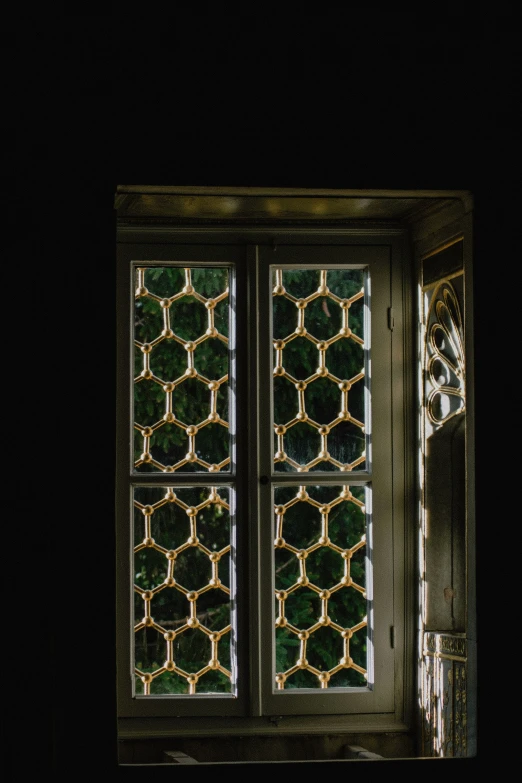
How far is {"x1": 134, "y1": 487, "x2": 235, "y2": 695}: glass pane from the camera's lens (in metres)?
3.86

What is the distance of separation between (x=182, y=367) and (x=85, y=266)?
935mm

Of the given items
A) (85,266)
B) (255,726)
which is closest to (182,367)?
(85,266)

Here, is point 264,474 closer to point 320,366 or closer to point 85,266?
point 320,366

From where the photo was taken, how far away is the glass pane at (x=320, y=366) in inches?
156

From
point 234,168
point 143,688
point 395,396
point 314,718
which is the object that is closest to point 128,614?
point 143,688

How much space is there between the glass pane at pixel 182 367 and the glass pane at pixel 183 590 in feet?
0.46

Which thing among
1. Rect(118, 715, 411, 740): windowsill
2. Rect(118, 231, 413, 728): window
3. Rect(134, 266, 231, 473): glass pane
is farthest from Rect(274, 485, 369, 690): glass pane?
Rect(134, 266, 231, 473): glass pane

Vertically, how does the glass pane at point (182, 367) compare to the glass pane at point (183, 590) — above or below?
above

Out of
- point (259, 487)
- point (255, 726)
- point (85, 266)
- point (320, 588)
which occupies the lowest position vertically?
point (255, 726)

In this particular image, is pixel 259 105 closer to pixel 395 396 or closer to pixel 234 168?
pixel 234 168

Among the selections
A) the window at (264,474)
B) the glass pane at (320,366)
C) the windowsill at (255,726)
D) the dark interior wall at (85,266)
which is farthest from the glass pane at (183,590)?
the dark interior wall at (85,266)

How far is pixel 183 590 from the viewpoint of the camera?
3877 millimetres

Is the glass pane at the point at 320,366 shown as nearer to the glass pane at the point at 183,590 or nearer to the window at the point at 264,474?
the window at the point at 264,474

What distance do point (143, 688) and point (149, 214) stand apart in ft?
5.46
